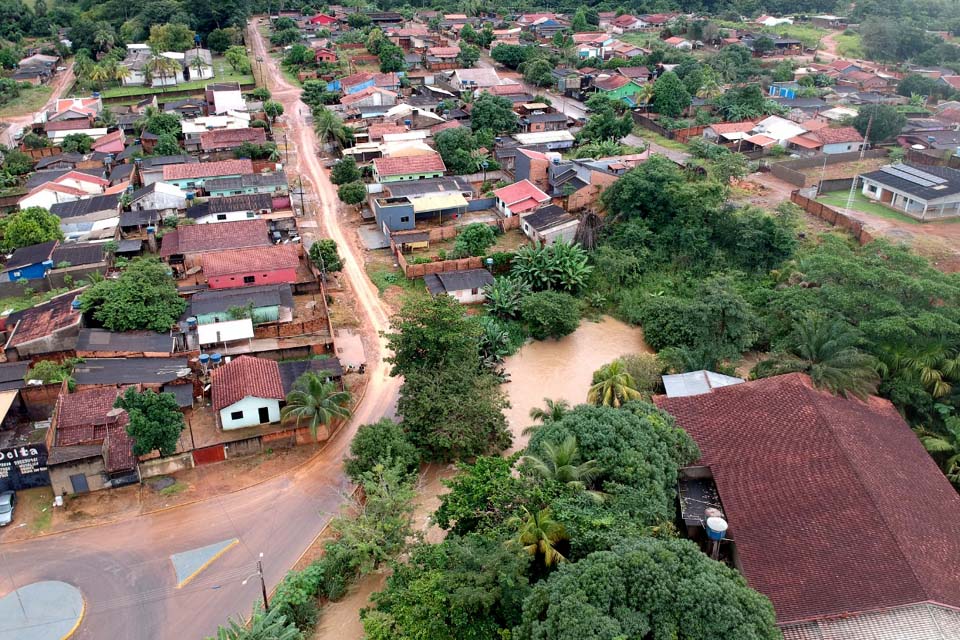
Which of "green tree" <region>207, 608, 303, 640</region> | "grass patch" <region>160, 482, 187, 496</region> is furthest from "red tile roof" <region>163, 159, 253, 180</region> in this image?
"green tree" <region>207, 608, 303, 640</region>

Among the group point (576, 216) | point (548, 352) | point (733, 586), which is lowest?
point (548, 352)

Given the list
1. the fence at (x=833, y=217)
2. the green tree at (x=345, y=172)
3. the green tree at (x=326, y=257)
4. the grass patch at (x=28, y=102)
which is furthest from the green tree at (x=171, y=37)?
the fence at (x=833, y=217)

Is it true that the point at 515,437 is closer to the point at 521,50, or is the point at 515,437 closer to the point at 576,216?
the point at 576,216

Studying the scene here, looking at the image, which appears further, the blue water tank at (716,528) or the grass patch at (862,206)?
the grass patch at (862,206)

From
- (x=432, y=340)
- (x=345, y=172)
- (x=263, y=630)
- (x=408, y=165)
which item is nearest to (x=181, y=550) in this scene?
(x=263, y=630)

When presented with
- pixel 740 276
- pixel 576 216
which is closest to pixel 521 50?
pixel 576 216

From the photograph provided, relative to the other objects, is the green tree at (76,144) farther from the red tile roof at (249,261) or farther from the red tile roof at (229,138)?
the red tile roof at (249,261)

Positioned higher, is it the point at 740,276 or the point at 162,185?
the point at 162,185
